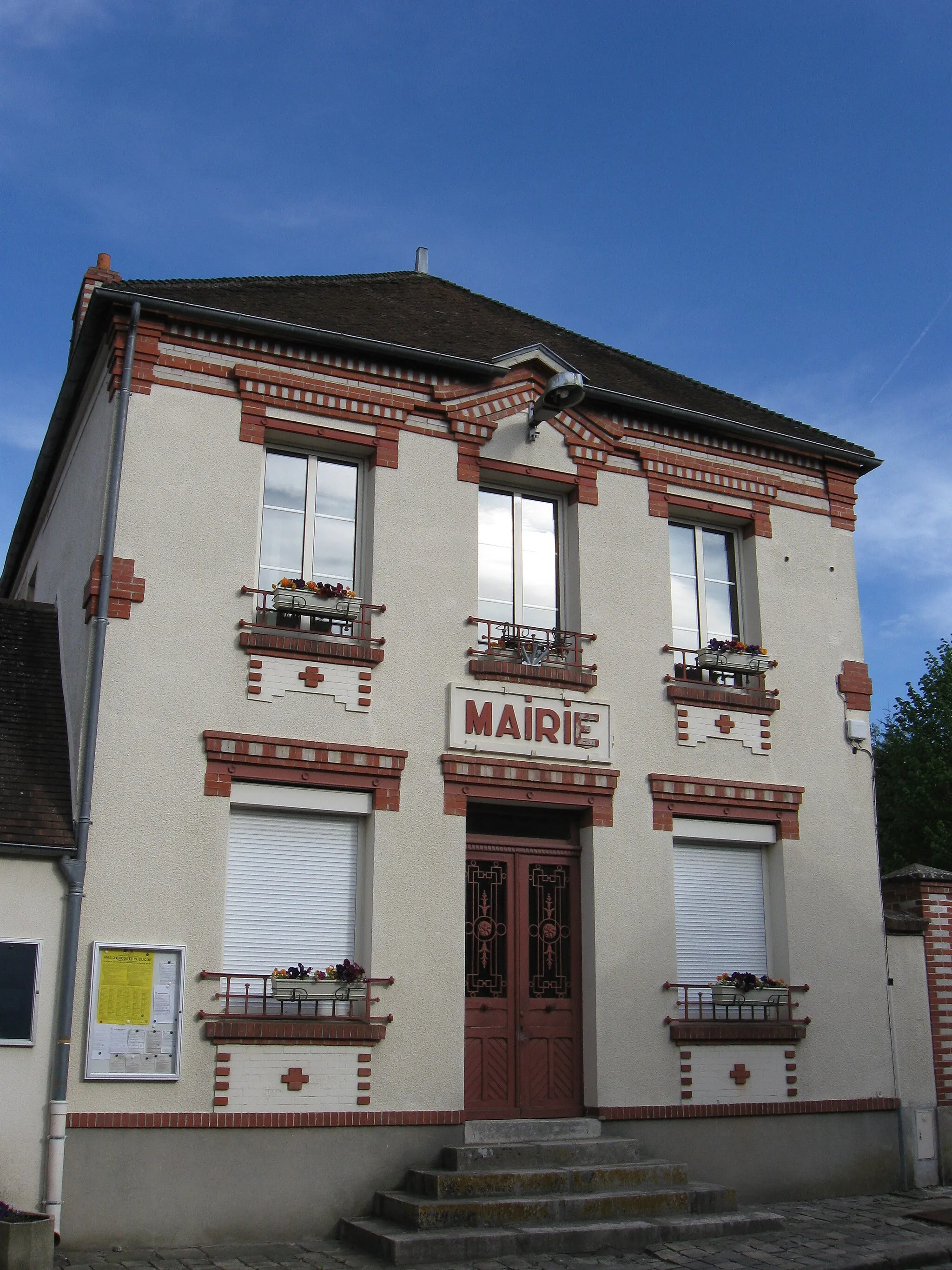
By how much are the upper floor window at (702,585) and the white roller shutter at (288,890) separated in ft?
13.4

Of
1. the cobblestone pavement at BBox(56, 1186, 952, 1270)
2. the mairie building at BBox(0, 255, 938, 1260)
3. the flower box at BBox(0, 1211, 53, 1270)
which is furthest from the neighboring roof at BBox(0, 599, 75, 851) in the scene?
the cobblestone pavement at BBox(56, 1186, 952, 1270)

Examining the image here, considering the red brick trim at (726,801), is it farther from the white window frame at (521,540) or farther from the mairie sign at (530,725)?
the white window frame at (521,540)

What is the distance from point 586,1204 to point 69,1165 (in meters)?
3.64

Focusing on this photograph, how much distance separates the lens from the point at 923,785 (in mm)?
27016

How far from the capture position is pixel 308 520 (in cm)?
1114

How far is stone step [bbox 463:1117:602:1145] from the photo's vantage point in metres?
10.0

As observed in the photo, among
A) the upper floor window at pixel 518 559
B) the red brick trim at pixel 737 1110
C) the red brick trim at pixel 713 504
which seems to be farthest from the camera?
the red brick trim at pixel 713 504

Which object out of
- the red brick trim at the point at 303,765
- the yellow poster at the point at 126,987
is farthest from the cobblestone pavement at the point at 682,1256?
the red brick trim at the point at 303,765

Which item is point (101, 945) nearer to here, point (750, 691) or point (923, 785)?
point (750, 691)

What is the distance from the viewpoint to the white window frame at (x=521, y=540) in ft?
38.6

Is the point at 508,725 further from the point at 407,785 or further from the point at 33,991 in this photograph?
the point at 33,991

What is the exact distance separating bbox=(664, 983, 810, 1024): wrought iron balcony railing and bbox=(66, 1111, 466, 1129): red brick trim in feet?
7.56

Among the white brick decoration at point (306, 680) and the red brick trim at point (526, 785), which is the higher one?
the white brick decoration at point (306, 680)

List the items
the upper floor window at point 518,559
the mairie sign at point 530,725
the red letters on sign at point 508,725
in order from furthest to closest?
the upper floor window at point 518,559 < the red letters on sign at point 508,725 < the mairie sign at point 530,725
